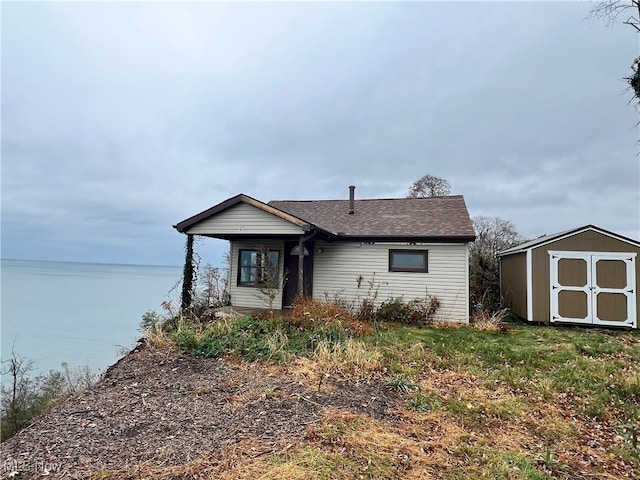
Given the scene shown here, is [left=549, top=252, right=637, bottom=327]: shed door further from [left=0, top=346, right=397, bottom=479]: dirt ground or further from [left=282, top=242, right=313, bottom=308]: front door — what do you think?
[left=0, top=346, right=397, bottom=479]: dirt ground

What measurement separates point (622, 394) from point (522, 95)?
11449mm

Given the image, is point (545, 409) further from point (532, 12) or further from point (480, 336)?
point (532, 12)

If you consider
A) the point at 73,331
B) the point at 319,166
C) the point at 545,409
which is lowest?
the point at 73,331

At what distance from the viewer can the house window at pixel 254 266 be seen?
11.0 metres

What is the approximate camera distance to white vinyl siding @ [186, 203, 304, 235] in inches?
357

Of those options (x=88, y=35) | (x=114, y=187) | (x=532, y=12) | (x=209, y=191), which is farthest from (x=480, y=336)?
(x=114, y=187)

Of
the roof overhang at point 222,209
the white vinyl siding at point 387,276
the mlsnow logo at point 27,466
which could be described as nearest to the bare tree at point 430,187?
the white vinyl siding at point 387,276

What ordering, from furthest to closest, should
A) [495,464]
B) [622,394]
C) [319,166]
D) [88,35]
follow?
[319,166], [88,35], [622,394], [495,464]

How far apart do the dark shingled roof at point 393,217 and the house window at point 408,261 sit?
0.57 meters

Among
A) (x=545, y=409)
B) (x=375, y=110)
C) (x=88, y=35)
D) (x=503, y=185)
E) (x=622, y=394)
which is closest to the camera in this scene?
(x=545, y=409)

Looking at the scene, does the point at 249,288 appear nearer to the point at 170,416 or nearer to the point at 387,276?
the point at 387,276

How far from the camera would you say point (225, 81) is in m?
11.8

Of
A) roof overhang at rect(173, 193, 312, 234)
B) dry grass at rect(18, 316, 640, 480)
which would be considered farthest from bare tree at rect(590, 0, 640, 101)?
roof overhang at rect(173, 193, 312, 234)

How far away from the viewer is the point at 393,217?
11.5 m
